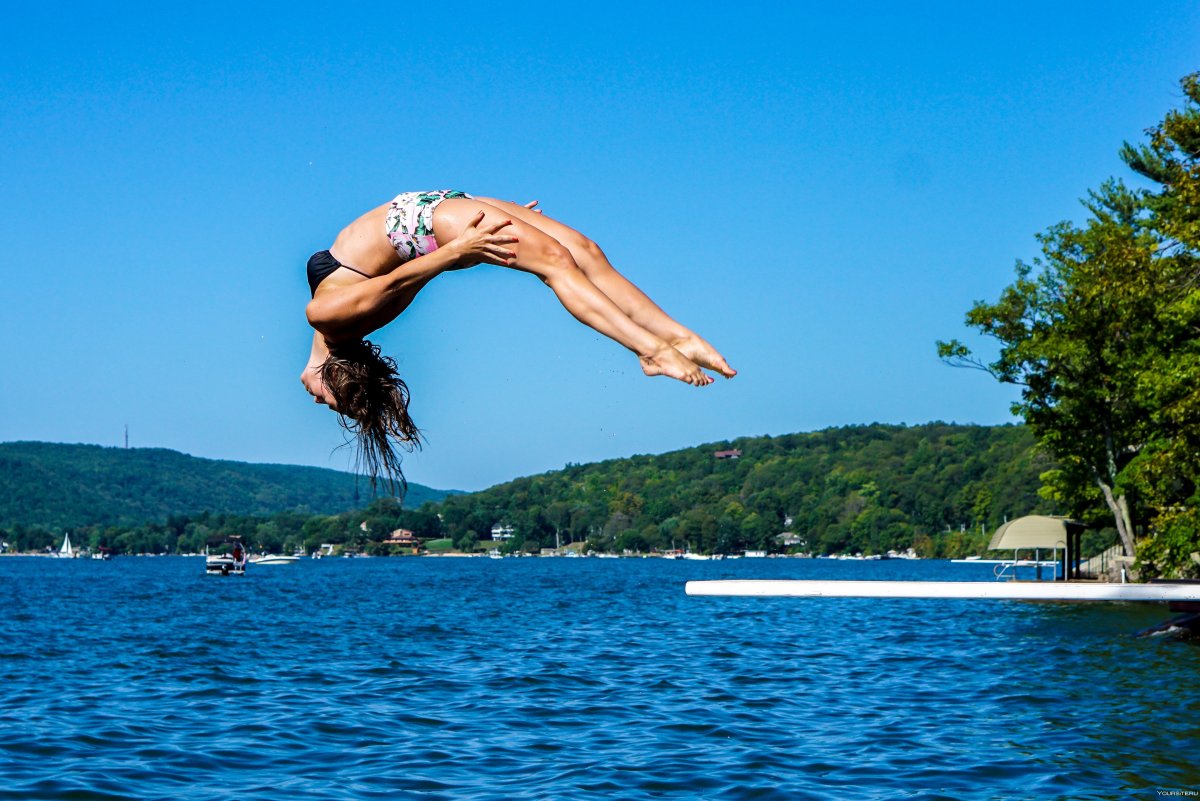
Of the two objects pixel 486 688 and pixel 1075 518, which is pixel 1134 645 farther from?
pixel 1075 518

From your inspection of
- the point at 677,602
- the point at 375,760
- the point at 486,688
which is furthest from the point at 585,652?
the point at 677,602

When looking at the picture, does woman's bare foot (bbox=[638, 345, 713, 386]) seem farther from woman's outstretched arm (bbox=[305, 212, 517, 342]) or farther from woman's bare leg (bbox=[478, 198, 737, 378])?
woman's outstretched arm (bbox=[305, 212, 517, 342])

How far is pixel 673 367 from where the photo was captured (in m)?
5.48

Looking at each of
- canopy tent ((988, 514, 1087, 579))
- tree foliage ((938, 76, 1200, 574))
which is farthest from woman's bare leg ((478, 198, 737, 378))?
canopy tent ((988, 514, 1087, 579))

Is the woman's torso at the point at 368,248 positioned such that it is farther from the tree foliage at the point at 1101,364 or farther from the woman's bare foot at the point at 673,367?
the tree foliage at the point at 1101,364

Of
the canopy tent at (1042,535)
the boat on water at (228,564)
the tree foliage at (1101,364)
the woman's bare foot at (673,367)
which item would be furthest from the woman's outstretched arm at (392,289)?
the boat on water at (228,564)

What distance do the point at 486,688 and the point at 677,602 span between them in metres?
42.6

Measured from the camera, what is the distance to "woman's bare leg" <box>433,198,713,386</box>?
5.54 meters

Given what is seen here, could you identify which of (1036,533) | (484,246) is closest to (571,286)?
(484,246)

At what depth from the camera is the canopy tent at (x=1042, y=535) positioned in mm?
59938

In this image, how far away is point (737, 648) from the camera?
39000mm

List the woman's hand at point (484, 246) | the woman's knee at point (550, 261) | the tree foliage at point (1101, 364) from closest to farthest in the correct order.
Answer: the woman's hand at point (484, 246), the woman's knee at point (550, 261), the tree foliage at point (1101, 364)

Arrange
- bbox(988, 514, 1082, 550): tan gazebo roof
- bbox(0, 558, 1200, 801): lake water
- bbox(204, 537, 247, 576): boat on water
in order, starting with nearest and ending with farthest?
bbox(0, 558, 1200, 801): lake water, bbox(988, 514, 1082, 550): tan gazebo roof, bbox(204, 537, 247, 576): boat on water

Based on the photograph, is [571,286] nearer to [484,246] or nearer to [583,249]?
[484,246]
